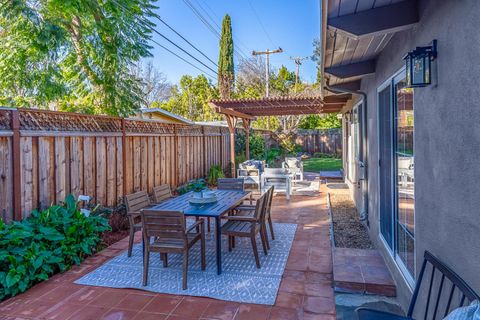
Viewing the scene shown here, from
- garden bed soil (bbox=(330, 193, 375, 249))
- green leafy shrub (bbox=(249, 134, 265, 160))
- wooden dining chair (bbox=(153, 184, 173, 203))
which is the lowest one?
garden bed soil (bbox=(330, 193, 375, 249))

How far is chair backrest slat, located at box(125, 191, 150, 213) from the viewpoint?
4.38 metres

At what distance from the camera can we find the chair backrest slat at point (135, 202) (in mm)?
4379

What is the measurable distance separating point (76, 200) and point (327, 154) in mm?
17092

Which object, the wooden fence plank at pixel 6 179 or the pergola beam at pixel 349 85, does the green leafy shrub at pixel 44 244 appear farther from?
the pergola beam at pixel 349 85

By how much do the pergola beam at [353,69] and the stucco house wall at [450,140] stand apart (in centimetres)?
162

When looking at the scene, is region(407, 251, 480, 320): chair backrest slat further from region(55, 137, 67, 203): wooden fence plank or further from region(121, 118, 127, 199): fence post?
region(121, 118, 127, 199): fence post

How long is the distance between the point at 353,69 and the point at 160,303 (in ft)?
12.0

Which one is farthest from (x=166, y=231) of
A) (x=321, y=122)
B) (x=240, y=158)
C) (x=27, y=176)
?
(x=321, y=122)

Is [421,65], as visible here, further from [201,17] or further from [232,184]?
[201,17]

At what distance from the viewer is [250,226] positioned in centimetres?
432

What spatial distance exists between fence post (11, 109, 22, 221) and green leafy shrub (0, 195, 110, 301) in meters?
0.17

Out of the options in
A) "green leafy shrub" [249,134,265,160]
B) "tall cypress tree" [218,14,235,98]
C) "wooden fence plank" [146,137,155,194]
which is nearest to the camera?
"wooden fence plank" [146,137,155,194]

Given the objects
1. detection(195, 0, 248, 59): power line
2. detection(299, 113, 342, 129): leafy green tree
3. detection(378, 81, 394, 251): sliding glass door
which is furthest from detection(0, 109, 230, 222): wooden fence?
detection(299, 113, 342, 129): leafy green tree

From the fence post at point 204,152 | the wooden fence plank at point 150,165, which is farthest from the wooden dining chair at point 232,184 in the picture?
the fence post at point 204,152
